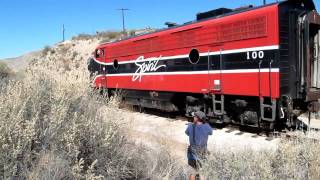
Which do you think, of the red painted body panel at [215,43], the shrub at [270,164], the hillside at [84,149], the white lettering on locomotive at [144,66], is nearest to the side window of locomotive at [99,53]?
the red painted body panel at [215,43]

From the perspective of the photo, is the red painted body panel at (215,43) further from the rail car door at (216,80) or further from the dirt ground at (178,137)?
the dirt ground at (178,137)

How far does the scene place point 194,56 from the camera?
46.3ft

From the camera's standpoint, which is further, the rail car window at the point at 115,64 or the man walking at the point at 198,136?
the rail car window at the point at 115,64

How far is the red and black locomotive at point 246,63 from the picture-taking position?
11352 mm

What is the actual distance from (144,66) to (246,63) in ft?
20.0

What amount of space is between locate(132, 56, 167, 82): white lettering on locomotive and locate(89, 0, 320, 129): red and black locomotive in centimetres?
34

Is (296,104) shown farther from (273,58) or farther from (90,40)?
(90,40)

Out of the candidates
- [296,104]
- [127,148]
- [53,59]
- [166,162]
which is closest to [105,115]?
[127,148]

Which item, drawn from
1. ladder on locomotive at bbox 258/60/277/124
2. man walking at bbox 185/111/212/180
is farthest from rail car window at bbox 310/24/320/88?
man walking at bbox 185/111/212/180

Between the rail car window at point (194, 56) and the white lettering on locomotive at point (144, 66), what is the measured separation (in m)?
1.82

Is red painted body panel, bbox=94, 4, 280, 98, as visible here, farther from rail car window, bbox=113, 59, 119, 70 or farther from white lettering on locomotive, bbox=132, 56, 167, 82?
rail car window, bbox=113, 59, 119, 70

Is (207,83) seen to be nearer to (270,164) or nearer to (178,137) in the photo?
(178,137)

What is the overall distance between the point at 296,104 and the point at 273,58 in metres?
1.86

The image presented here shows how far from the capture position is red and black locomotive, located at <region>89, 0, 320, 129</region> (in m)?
11.4
